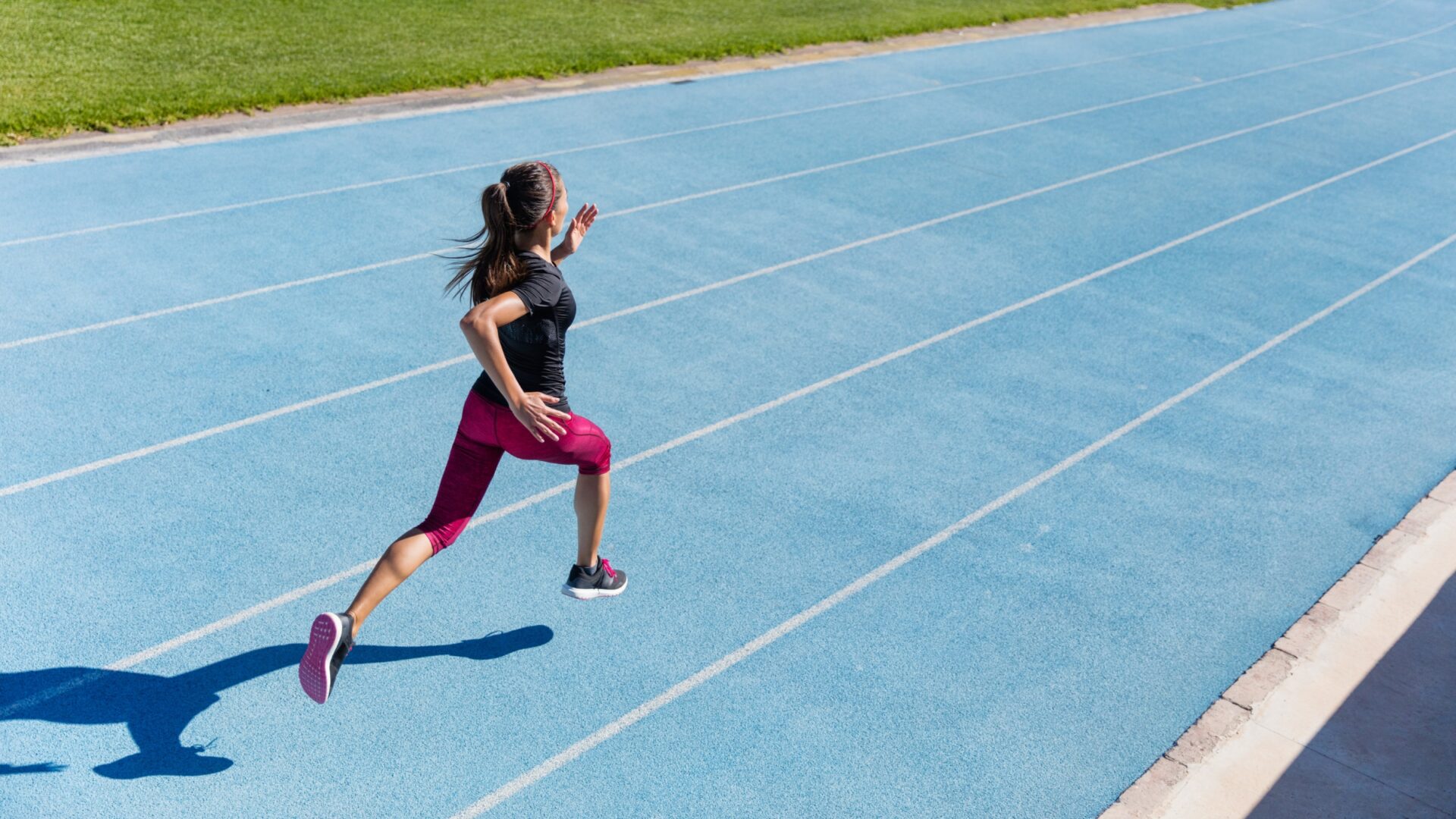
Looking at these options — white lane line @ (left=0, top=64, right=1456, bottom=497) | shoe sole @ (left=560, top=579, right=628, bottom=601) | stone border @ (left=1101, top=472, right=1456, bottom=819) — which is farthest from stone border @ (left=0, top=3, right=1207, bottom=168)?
stone border @ (left=1101, top=472, right=1456, bottom=819)

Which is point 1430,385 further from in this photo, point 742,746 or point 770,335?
point 742,746

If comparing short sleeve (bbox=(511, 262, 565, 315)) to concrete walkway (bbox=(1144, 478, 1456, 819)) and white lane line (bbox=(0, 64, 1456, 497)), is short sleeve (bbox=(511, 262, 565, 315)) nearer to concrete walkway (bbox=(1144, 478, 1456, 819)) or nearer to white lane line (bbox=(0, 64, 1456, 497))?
concrete walkway (bbox=(1144, 478, 1456, 819))

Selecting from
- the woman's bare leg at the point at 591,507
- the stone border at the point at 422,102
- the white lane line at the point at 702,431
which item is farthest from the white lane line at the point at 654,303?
the stone border at the point at 422,102

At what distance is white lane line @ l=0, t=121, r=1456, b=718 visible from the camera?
4793 mm

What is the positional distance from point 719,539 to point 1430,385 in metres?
5.68

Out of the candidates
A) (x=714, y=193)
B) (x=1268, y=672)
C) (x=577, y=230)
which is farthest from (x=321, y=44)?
(x=1268, y=672)

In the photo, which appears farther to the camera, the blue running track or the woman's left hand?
the woman's left hand

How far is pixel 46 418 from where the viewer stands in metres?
6.40

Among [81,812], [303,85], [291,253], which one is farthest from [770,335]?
[303,85]

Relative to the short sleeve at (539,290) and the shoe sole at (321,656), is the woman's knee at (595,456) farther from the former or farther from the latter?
the shoe sole at (321,656)

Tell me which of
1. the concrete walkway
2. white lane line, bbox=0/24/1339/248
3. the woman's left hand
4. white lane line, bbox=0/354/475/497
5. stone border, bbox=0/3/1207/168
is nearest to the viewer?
the concrete walkway

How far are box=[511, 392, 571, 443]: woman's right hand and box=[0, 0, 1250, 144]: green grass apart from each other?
348 inches

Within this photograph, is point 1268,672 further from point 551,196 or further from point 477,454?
point 551,196

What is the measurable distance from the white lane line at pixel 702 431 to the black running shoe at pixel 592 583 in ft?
3.27
